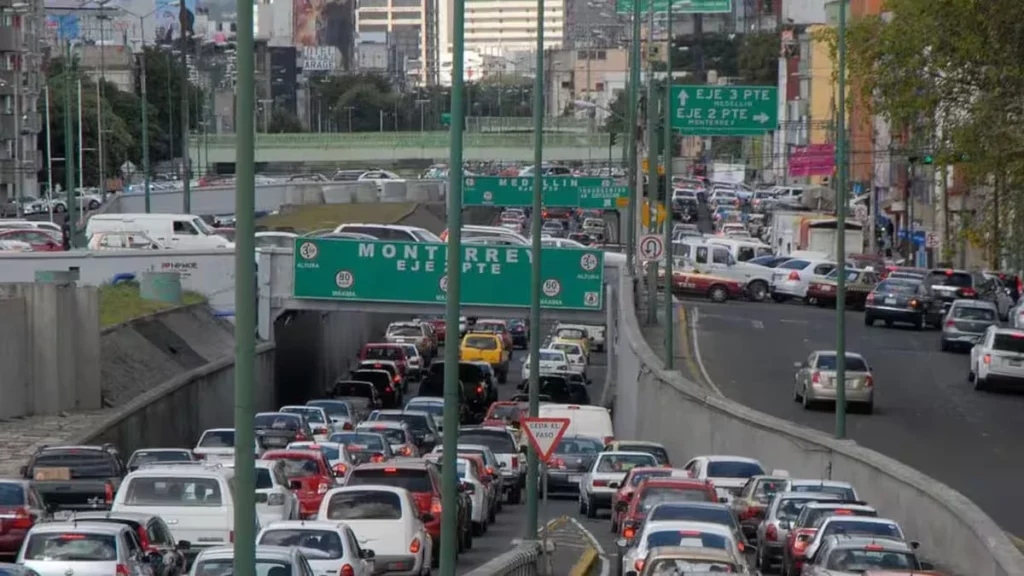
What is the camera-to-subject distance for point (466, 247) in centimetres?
5922

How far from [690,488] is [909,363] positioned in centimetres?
2681

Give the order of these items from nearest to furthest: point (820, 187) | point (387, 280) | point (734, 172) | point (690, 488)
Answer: point (690, 488)
point (387, 280)
point (820, 187)
point (734, 172)

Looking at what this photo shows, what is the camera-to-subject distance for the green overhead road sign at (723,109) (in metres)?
51.6

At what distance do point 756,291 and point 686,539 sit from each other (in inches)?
2029

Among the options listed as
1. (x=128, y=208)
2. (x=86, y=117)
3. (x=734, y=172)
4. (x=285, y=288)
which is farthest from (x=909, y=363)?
(x=734, y=172)

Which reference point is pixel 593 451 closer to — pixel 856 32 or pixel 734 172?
pixel 856 32

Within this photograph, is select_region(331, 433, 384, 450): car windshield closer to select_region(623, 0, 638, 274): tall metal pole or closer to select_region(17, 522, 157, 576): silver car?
select_region(17, 522, 157, 576): silver car

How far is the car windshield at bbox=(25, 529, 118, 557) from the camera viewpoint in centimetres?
1950

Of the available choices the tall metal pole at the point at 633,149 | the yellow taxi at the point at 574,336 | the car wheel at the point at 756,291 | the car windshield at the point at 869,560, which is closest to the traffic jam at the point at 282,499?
the car windshield at the point at 869,560

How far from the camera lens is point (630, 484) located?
31.9m

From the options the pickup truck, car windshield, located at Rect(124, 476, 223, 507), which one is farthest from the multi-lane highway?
the pickup truck

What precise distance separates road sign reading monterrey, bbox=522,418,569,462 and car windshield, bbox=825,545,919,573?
5571 mm

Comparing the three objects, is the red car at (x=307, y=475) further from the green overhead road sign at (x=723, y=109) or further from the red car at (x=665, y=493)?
the green overhead road sign at (x=723, y=109)

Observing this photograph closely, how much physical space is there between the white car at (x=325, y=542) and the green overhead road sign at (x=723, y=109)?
31715mm
